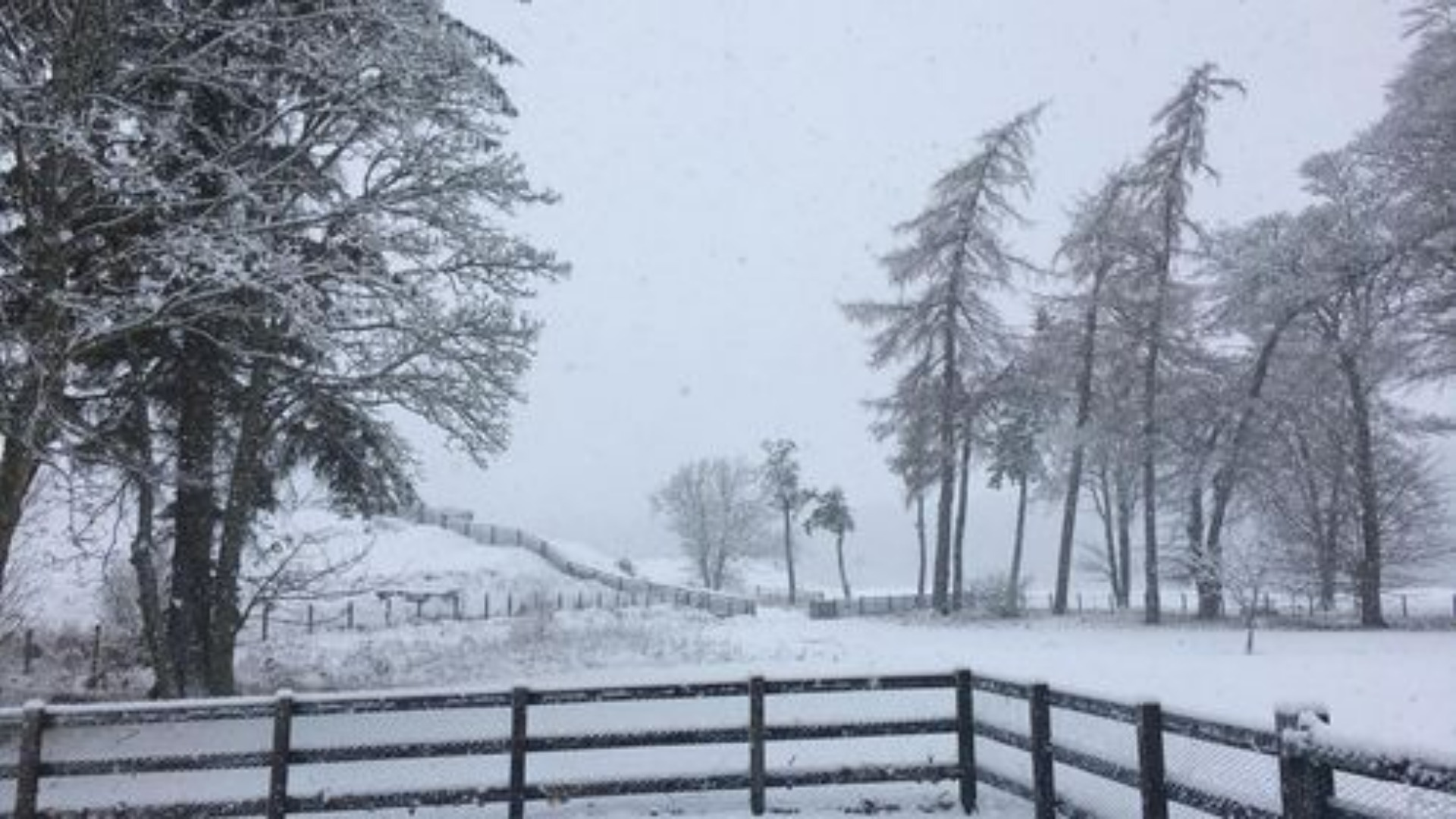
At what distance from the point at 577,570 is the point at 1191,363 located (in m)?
29.7

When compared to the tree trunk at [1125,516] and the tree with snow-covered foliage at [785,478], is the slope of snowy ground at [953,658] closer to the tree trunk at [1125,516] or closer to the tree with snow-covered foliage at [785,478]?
the tree trunk at [1125,516]

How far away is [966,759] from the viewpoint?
36.7ft

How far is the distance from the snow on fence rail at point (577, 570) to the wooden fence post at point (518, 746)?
114 ft

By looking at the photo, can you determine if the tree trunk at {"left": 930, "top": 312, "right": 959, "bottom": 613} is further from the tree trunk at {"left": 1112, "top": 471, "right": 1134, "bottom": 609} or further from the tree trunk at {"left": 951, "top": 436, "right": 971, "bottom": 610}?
the tree trunk at {"left": 1112, "top": 471, "right": 1134, "bottom": 609}

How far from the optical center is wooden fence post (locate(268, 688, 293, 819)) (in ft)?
33.4

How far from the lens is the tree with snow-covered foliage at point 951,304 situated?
1607 inches

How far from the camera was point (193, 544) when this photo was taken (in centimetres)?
1839

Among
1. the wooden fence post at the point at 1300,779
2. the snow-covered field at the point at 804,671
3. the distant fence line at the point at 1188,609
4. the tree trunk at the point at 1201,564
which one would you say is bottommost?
the snow-covered field at the point at 804,671

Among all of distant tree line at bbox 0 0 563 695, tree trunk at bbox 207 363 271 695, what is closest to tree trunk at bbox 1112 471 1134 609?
distant tree line at bbox 0 0 563 695

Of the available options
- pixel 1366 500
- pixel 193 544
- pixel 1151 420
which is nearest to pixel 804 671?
pixel 193 544

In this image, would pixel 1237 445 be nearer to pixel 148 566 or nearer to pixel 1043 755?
pixel 1043 755

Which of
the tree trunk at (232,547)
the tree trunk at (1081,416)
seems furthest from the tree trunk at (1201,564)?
the tree trunk at (232,547)

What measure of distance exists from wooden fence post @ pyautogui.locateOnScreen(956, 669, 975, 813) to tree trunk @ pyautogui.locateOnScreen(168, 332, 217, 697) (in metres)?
11.7

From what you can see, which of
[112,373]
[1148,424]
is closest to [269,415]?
[112,373]
